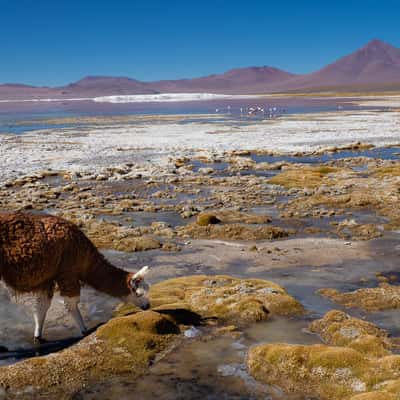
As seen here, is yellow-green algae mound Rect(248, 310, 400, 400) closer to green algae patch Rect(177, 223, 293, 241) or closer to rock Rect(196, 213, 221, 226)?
green algae patch Rect(177, 223, 293, 241)

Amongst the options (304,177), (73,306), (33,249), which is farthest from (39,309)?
(304,177)

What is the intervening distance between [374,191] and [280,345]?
16528 millimetres

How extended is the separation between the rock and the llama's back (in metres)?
9.75

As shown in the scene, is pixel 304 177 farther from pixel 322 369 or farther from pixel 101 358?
pixel 101 358

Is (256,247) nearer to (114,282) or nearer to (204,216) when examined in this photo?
(204,216)

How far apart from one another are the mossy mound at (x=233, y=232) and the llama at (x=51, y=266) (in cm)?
768

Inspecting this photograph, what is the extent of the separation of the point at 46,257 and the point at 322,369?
5.10 metres

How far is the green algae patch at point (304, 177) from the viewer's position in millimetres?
26672

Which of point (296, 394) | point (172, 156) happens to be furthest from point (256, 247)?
point (172, 156)

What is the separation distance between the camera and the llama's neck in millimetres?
10477

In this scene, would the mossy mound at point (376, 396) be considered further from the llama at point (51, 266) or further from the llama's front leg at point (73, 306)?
the llama's front leg at point (73, 306)

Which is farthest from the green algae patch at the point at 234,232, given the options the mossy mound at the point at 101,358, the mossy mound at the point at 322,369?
the mossy mound at the point at 322,369

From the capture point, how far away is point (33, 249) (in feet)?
30.8

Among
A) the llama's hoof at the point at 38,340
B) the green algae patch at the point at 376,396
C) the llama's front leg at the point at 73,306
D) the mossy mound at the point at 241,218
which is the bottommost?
the llama's hoof at the point at 38,340
